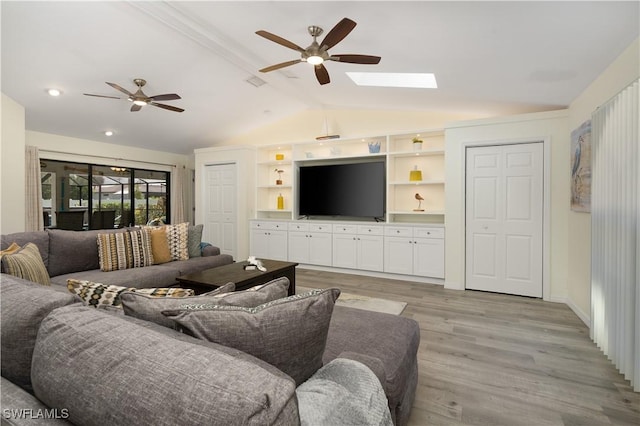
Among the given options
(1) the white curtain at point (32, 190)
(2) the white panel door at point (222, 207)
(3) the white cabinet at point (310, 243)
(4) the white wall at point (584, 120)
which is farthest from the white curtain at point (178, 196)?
(4) the white wall at point (584, 120)

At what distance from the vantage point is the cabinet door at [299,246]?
5691 mm

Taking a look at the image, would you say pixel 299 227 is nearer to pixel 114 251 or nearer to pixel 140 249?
pixel 140 249

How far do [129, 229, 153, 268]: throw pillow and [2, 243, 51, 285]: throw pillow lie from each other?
4.35 ft

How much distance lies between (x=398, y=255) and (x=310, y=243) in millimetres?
1590

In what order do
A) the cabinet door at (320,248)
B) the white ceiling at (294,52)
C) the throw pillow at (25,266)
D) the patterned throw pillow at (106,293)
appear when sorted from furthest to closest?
the cabinet door at (320,248)
the white ceiling at (294,52)
the throw pillow at (25,266)
the patterned throw pillow at (106,293)

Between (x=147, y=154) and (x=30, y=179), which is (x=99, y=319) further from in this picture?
(x=147, y=154)

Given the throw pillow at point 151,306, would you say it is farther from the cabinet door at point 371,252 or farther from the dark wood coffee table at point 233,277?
the cabinet door at point 371,252

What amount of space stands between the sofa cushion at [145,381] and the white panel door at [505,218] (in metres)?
4.30

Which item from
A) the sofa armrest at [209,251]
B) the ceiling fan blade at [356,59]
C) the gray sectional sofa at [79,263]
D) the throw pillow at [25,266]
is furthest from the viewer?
the sofa armrest at [209,251]

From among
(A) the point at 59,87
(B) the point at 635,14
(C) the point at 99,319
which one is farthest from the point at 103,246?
(B) the point at 635,14

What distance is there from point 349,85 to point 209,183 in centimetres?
386

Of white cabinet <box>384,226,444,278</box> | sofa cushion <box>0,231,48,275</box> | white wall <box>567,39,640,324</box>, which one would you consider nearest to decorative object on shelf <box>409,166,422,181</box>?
white cabinet <box>384,226,444,278</box>

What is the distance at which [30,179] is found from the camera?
5016mm

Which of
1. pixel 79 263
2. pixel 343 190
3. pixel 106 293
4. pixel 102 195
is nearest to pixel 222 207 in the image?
pixel 102 195
